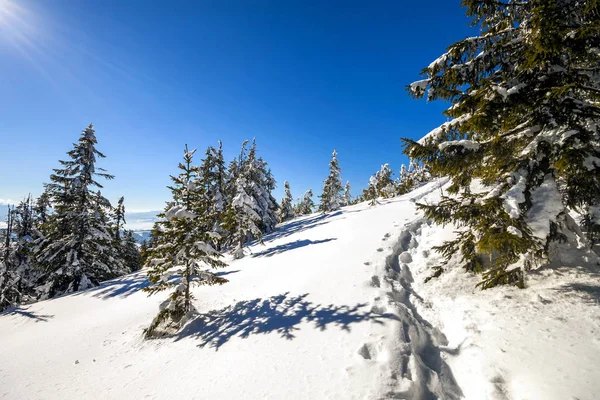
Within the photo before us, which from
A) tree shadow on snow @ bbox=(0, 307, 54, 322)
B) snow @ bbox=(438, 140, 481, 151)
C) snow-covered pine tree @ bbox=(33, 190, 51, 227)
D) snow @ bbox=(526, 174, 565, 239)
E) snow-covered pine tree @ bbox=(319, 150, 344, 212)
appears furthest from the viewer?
snow-covered pine tree @ bbox=(319, 150, 344, 212)

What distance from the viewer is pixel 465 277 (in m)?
7.38

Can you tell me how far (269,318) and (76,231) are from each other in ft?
61.8

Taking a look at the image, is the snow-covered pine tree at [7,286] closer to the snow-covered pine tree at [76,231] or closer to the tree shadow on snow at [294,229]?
the snow-covered pine tree at [76,231]

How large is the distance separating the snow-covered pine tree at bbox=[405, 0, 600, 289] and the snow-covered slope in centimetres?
130

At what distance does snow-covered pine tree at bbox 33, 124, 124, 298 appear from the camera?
1712 cm

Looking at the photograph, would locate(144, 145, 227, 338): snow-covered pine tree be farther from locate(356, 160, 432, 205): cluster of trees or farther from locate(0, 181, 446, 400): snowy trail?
locate(356, 160, 432, 205): cluster of trees

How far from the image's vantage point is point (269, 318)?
Result: 24.9ft

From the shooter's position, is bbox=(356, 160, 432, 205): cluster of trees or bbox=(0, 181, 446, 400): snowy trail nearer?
bbox=(0, 181, 446, 400): snowy trail

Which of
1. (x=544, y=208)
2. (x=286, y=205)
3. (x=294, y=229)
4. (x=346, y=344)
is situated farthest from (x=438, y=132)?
(x=286, y=205)

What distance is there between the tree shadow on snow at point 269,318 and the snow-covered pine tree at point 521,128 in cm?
341

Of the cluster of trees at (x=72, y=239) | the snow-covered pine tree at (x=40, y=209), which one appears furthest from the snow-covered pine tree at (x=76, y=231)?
the snow-covered pine tree at (x=40, y=209)

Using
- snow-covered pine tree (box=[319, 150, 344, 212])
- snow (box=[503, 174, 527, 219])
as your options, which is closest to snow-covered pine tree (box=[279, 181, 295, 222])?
snow-covered pine tree (box=[319, 150, 344, 212])

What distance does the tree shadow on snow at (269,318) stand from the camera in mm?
6405

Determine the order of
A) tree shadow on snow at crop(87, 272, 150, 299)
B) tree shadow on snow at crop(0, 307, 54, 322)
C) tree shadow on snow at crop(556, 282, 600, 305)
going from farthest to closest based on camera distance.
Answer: tree shadow on snow at crop(87, 272, 150, 299)
tree shadow on snow at crop(0, 307, 54, 322)
tree shadow on snow at crop(556, 282, 600, 305)
